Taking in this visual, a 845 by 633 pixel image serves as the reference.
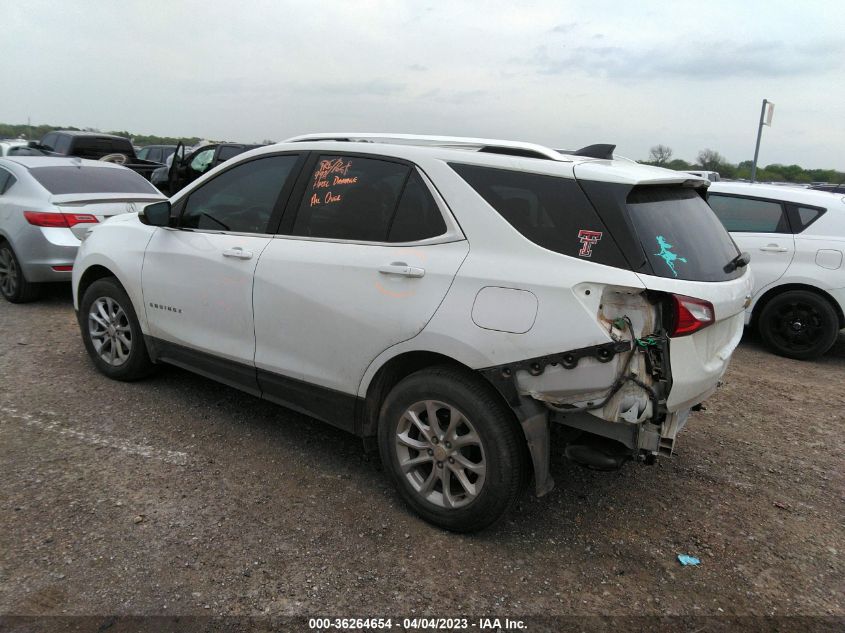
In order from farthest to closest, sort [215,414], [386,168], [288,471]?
1. [215,414]
2. [288,471]
3. [386,168]

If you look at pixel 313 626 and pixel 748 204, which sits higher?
pixel 748 204

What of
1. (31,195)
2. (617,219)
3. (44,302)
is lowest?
(44,302)

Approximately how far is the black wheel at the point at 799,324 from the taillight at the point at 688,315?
4.40 meters

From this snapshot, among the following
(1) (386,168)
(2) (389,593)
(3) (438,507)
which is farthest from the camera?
(1) (386,168)

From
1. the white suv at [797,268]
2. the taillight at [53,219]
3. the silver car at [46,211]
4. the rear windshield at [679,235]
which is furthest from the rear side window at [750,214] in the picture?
the taillight at [53,219]

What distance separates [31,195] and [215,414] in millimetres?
4226

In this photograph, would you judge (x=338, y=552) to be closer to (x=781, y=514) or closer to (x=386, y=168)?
(x=386, y=168)

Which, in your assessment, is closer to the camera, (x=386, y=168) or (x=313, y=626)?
(x=313, y=626)

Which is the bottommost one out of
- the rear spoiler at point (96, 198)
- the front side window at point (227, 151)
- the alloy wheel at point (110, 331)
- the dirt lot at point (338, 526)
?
the dirt lot at point (338, 526)

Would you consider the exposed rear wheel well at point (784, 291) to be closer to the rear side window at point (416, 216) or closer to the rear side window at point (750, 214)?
the rear side window at point (750, 214)

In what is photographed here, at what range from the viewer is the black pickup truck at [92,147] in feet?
46.4

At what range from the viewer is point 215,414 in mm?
4199

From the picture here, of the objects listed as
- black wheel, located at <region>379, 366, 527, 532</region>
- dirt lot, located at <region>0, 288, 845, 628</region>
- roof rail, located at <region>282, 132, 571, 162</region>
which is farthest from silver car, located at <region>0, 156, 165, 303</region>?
black wheel, located at <region>379, 366, 527, 532</region>

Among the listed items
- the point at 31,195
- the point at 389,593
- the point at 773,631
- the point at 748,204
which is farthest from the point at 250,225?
the point at 748,204
